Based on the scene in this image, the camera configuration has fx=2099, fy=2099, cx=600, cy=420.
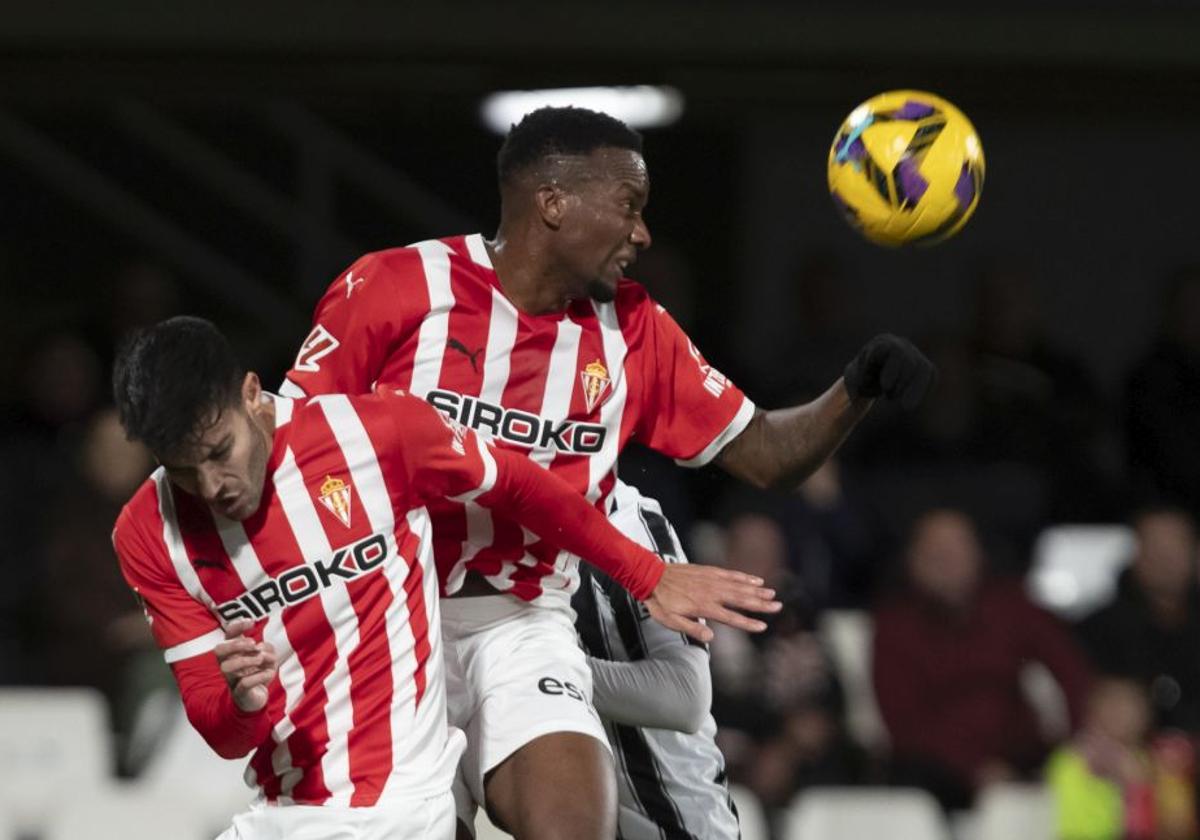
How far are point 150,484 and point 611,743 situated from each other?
1254 mm

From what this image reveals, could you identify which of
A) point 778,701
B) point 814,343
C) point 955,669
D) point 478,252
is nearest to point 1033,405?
point 814,343

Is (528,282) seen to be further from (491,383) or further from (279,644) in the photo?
(279,644)

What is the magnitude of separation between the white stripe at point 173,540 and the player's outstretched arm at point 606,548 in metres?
0.50

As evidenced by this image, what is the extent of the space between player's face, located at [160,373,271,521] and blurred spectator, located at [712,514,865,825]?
343 cm

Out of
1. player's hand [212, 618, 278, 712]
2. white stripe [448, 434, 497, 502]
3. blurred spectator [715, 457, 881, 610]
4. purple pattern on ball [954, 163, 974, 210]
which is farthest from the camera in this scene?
blurred spectator [715, 457, 881, 610]

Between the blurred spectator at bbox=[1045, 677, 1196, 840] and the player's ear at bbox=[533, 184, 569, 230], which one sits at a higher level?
the player's ear at bbox=[533, 184, 569, 230]

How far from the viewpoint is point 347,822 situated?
343 cm

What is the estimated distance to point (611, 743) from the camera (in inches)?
168

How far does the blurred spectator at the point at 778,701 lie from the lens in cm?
664

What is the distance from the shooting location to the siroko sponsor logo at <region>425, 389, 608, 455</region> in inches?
151

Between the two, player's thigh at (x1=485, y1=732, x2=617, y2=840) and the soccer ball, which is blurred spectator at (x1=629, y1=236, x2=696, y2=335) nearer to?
the soccer ball

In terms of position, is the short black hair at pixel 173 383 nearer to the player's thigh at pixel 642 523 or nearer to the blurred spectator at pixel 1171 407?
the player's thigh at pixel 642 523

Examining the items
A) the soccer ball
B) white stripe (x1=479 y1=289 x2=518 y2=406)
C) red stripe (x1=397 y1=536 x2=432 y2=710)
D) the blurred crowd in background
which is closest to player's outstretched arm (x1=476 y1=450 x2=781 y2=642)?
red stripe (x1=397 y1=536 x2=432 y2=710)

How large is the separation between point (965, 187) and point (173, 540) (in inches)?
64.6
